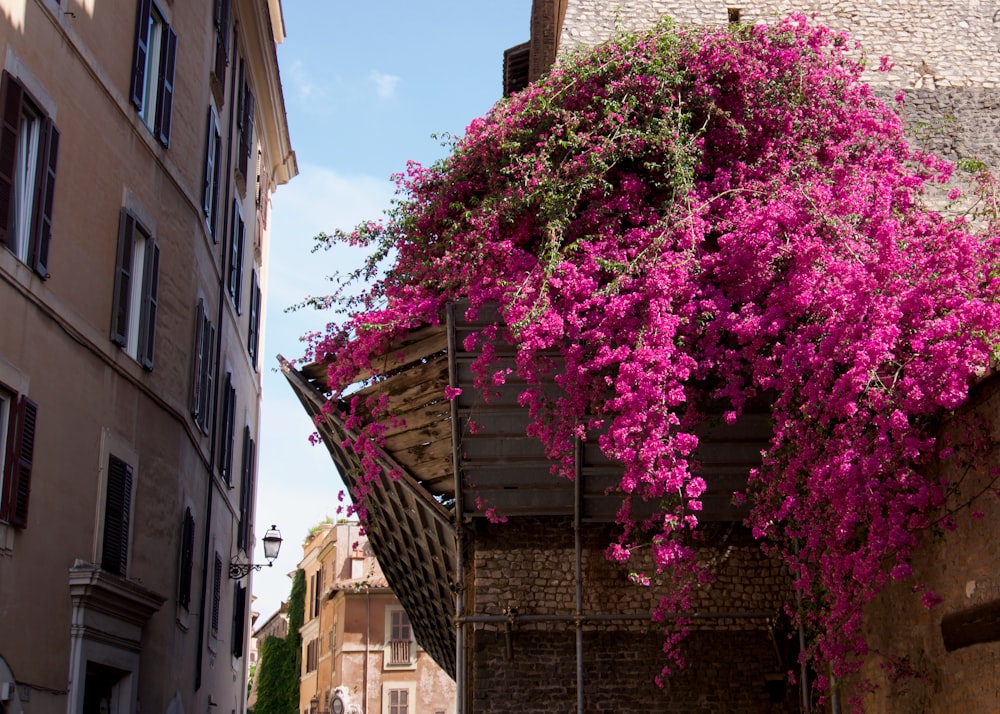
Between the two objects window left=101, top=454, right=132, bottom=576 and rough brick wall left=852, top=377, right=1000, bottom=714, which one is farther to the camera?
window left=101, top=454, right=132, bottom=576

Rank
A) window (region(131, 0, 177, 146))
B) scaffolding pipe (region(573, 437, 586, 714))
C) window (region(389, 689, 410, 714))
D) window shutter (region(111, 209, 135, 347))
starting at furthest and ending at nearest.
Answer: window (region(389, 689, 410, 714)), window (region(131, 0, 177, 146)), scaffolding pipe (region(573, 437, 586, 714)), window shutter (region(111, 209, 135, 347))

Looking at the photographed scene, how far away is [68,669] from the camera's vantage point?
417 inches

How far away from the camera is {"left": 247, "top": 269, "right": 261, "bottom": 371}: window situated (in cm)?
2109

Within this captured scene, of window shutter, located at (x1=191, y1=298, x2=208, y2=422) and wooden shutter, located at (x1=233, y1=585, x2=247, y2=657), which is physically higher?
window shutter, located at (x1=191, y1=298, x2=208, y2=422)

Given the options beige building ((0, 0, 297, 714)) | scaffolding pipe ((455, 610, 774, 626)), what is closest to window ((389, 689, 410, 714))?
beige building ((0, 0, 297, 714))

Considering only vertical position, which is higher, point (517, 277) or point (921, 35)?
point (921, 35)

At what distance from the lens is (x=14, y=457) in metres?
9.35

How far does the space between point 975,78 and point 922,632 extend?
855cm

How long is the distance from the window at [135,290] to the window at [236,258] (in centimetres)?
469

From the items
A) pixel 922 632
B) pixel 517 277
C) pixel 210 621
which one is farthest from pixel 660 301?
pixel 210 621

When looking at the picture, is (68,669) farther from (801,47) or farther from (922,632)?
(801,47)

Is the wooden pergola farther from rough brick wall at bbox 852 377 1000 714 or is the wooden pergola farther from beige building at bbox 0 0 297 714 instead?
rough brick wall at bbox 852 377 1000 714

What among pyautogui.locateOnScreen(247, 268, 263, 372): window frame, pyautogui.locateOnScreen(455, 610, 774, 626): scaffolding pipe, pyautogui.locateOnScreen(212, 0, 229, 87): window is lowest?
pyautogui.locateOnScreen(455, 610, 774, 626): scaffolding pipe

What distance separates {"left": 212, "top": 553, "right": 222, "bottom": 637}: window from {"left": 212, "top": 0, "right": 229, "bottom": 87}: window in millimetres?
6758
